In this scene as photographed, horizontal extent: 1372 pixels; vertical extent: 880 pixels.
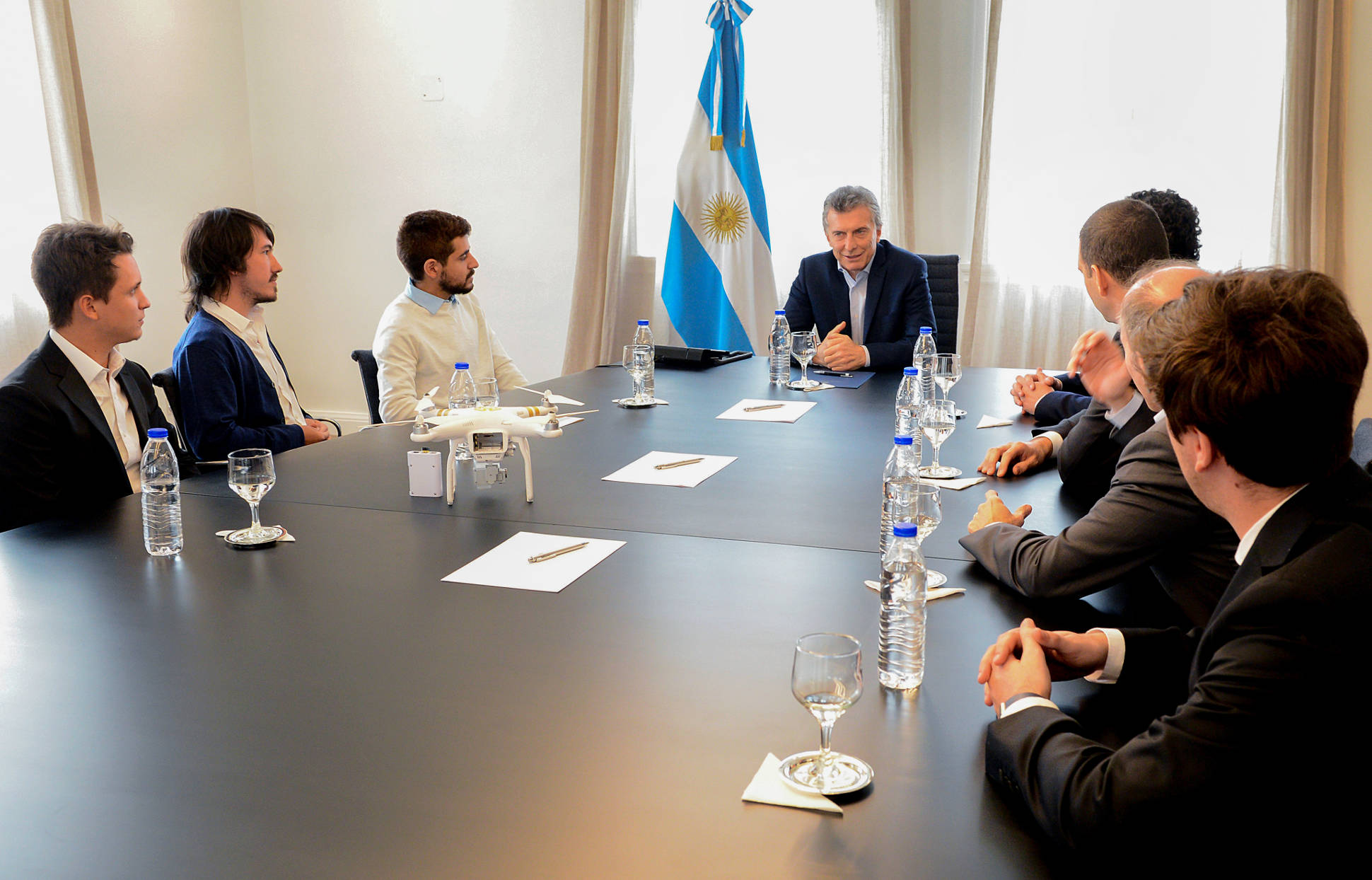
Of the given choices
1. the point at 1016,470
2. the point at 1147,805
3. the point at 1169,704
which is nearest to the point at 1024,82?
the point at 1016,470

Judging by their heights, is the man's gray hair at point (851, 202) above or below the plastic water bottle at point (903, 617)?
above

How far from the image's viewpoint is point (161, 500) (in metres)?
1.86

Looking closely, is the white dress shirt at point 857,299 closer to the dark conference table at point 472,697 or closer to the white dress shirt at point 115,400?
the dark conference table at point 472,697

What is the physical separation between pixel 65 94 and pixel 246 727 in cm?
531

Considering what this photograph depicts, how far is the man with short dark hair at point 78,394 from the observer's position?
226 cm

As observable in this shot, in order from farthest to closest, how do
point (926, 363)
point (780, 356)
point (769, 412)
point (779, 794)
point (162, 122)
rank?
point (162, 122) < point (780, 356) < point (926, 363) < point (769, 412) < point (779, 794)

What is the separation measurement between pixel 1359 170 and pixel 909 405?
3662mm

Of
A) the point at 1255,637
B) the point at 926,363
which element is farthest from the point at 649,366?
the point at 1255,637

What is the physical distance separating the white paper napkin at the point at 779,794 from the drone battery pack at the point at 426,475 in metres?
1.28

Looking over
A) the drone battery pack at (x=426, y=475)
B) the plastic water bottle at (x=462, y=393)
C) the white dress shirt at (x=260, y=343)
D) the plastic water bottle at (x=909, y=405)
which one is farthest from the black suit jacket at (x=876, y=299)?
the drone battery pack at (x=426, y=475)

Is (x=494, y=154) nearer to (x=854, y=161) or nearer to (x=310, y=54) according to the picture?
(x=310, y=54)

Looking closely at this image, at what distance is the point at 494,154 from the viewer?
6363mm

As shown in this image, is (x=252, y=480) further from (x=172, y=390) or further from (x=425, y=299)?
(x=425, y=299)

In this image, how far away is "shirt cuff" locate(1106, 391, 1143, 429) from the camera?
85.7 inches
